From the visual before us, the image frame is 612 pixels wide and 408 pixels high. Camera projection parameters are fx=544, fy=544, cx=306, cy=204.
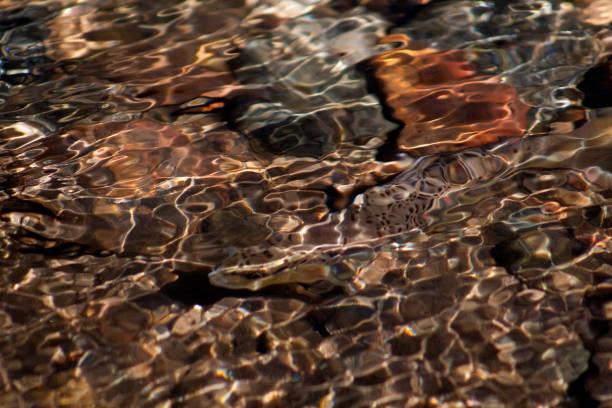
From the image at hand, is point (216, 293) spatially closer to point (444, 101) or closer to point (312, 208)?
point (312, 208)

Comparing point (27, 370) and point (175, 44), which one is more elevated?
point (175, 44)

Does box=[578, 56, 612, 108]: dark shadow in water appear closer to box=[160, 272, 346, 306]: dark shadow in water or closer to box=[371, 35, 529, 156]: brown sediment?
box=[371, 35, 529, 156]: brown sediment

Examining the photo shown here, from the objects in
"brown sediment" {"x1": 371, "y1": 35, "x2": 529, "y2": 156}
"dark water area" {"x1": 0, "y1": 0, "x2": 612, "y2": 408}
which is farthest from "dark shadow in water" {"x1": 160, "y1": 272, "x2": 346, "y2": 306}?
"brown sediment" {"x1": 371, "y1": 35, "x2": 529, "y2": 156}

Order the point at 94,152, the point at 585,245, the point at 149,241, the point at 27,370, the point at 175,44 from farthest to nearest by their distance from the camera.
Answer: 1. the point at 175,44
2. the point at 94,152
3. the point at 149,241
4. the point at 585,245
5. the point at 27,370

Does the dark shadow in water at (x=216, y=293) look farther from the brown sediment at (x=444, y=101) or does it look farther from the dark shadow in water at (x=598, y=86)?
the dark shadow in water at (x=598, y=86)

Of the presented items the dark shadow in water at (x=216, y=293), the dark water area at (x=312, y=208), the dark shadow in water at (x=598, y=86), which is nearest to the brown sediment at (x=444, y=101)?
the dark water area at (x=312, y=208)

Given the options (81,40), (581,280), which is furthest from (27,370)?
(81,40)

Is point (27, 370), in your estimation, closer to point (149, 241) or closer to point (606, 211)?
point (149, 241)
